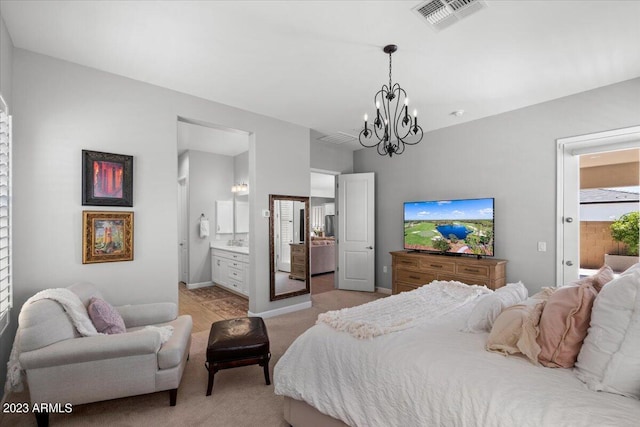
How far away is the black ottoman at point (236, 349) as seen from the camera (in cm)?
233

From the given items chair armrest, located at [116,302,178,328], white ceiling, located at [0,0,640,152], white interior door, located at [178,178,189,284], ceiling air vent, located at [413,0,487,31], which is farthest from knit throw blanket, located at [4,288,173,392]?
white interior door, located at [178,178,189,284]

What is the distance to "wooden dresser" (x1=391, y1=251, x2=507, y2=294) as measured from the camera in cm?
383

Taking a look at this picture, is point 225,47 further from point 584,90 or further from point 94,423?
point 584,90

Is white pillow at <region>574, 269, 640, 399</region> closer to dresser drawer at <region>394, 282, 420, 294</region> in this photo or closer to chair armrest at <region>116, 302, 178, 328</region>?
chair armrest at <region>116, 302, 178, 328</region>

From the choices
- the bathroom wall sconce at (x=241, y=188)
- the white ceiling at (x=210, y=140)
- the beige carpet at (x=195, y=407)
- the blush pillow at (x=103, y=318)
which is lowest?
the beige carpet at (x=195, y=407)

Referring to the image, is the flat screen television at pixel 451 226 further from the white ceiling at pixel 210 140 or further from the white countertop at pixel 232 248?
the white ceiling at pixel 210 140

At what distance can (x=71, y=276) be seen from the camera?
2.77 meters

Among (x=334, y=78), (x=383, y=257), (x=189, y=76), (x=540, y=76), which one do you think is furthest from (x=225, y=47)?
(x=383, y=257)

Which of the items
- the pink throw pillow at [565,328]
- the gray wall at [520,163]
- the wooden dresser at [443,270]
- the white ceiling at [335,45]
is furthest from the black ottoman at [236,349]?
the gray wall at [520,163]

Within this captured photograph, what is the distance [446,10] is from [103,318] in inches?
133

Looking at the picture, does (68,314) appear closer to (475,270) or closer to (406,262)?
(406,262)

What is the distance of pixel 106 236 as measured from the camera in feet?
9.62

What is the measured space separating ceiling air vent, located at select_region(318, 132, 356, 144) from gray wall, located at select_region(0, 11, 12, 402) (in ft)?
12.5

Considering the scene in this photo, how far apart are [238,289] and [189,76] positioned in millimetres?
3638
